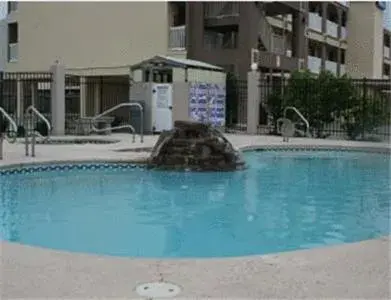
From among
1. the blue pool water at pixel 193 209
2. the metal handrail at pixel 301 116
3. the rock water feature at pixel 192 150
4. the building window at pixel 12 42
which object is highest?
the building window at pixel 12 42

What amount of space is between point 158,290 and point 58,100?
48.9 feet

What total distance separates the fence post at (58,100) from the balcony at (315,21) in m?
19.0

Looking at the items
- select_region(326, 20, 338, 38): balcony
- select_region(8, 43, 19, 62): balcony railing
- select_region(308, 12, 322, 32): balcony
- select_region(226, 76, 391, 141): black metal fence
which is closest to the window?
select_region(226, 76, 391, 141): black metal fence

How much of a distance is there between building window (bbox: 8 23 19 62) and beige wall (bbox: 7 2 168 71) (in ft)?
1.85

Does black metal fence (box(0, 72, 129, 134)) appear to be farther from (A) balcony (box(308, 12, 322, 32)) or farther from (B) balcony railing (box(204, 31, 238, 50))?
(A) balcony (box(308, 12, 322, 32))

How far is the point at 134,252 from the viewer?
5582 millimetres

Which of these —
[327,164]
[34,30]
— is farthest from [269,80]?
[34,30]

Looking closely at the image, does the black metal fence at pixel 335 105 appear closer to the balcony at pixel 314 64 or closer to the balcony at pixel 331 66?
the balcony at pixel 314 64

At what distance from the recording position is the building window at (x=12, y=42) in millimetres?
31475

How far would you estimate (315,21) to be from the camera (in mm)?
34312

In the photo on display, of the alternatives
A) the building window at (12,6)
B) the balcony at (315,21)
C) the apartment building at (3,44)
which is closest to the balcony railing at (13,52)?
the apartment building at (3,44)

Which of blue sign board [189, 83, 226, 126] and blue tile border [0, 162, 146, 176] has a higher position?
blue sign board [189, 83, 226, 126]

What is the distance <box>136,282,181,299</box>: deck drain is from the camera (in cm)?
339

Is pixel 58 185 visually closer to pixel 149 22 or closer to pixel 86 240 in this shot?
pixel 86 240
